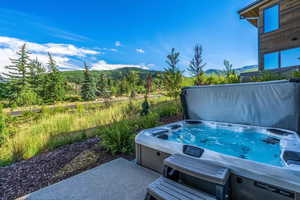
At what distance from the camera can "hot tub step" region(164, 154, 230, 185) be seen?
1325 millimetres

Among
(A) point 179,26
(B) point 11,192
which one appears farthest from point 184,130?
(A) point 179,26

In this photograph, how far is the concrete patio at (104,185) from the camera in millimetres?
1715

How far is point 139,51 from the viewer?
13766 millimetres

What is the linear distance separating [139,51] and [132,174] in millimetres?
13071

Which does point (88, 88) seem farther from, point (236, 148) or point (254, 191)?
point (254, 191)

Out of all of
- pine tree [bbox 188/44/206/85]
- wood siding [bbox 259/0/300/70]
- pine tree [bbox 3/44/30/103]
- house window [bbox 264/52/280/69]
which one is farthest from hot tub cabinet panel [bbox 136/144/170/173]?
pine tree [bbox 3/44/30/103]

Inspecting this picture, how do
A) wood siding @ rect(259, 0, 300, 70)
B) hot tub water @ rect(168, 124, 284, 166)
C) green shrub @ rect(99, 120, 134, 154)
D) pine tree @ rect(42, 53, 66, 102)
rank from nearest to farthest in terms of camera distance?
hot tub water @ rect(168, 124, 284, 166) → green shrub @ rect(99, 120, 134, 154) → wood siding @ rect(259, 0, 300, 70) → pine tree @ rect(42, 53, 66, 102)

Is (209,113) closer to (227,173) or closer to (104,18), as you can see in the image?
(227,173)

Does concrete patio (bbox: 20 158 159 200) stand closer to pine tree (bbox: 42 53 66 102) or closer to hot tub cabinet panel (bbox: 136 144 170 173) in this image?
hot tub cabinet panel (bbox: 136 144 170 173)

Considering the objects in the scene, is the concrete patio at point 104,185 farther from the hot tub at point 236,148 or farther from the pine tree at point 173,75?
the pine tree at point 173,75

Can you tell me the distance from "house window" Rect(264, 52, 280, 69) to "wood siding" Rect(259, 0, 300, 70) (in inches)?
7.3

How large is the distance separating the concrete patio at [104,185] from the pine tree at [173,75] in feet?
13.2

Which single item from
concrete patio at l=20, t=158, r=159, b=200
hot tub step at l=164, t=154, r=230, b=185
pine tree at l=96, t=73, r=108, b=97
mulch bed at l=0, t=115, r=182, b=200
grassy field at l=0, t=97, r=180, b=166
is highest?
pine tree at l=96, t=73, r=108, b=97

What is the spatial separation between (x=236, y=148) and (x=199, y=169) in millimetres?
1625
